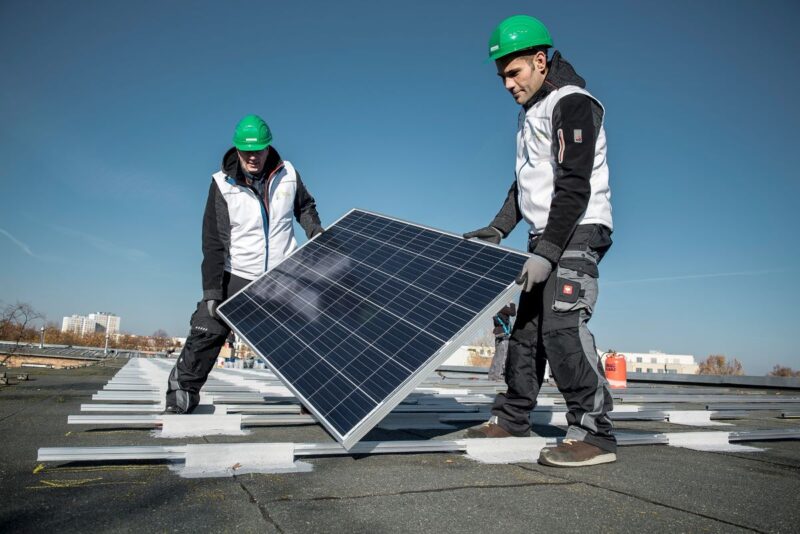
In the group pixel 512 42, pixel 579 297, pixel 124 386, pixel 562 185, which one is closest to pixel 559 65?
pixel 512 42

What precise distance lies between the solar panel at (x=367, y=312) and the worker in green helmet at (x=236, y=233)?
1.22 feet

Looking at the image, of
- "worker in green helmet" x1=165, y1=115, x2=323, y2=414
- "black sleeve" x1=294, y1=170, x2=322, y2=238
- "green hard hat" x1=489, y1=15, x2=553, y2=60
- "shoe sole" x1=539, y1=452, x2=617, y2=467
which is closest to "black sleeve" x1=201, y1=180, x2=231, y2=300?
"worker in green helmet" x1=165, y1=115, x2=323, y2=414

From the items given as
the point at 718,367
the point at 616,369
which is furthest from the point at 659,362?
the point at 616,369

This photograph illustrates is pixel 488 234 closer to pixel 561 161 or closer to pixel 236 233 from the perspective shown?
pixel 561 161

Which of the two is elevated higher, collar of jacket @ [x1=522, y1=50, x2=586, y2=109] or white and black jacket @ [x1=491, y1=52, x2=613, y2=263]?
collar of jacket @ [x1=522, y1=50, x2=586, y2=109]

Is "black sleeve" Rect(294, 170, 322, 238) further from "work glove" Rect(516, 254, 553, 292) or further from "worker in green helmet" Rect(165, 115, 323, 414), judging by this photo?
"work glove" Rect(516, 254, 553, 292)

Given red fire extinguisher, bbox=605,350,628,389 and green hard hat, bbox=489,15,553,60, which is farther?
red fire extinguisher, bbox=605,350,628,389

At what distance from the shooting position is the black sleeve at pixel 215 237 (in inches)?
175

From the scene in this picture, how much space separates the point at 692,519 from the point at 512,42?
2.81 meters

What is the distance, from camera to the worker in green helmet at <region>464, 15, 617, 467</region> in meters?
3.01

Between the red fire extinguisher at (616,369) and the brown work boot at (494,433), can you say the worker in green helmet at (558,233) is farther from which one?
the red fire extinguisher at (616,369)

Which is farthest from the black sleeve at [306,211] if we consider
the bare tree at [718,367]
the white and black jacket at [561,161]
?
the bare tree at [718,367]

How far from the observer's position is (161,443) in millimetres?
3367

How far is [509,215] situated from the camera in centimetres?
418
